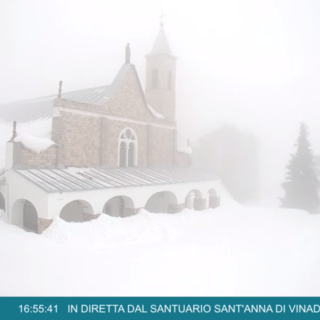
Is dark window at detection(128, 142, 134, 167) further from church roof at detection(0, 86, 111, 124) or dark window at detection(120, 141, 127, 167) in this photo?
church roof at detection(0, 86, 111, 124)

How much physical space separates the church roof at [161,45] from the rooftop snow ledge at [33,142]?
53.0 ft

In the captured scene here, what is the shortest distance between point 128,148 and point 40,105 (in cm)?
1063

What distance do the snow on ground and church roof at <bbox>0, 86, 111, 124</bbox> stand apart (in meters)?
10.2

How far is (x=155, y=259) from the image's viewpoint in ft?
36.7

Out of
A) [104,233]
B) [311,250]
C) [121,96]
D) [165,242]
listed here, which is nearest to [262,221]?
[311,250]

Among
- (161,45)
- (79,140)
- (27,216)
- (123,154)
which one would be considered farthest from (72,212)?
(161,45)

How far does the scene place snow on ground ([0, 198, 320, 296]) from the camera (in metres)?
8.64

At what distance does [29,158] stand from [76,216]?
4.44m

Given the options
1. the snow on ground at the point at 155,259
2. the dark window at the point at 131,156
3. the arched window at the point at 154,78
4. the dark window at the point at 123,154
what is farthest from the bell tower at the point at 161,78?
the snow on ground at the point at 155,259

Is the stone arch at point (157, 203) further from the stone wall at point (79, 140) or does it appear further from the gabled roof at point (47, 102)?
the gabled roof at point (47, 102)

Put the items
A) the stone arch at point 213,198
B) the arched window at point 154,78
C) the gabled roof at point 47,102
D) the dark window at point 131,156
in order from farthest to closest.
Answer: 1. the arched window at point 154,78
2. the stone arch at point 213,198
3. the dark window at point 131,156
4. the gabled roof at point 47,102

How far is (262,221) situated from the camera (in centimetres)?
2017

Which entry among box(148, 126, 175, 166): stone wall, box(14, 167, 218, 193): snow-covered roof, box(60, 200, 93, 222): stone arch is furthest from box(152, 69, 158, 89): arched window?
box(60, 200, 93, 222): stone arch

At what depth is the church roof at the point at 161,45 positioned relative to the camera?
2900 centimetres
